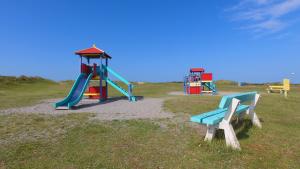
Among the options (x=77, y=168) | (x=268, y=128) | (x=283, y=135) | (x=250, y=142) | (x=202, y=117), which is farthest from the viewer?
(x=268, y=128)

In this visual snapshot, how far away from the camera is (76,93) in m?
13.2

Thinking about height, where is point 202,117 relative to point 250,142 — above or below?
above

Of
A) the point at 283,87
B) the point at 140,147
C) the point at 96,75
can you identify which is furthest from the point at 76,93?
the point at 283,87

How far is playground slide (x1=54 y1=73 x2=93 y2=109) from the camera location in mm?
11266

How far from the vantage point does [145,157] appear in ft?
12.9

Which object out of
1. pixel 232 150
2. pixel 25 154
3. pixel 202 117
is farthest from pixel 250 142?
pixel 25 154

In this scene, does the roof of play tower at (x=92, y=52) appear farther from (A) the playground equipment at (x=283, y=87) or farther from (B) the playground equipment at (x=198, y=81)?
(A) the playground equipment at (x=283, y=87)

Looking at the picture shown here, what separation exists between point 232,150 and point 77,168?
2953 millimetres

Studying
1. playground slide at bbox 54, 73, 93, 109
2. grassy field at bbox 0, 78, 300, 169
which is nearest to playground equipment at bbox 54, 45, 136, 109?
playground slide at bbox 54, 73, 93, 109

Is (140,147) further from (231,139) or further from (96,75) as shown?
(96,75)

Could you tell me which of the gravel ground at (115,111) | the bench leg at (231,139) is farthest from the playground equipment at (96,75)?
the bench leg at (231,139)

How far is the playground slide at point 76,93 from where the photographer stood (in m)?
11.3

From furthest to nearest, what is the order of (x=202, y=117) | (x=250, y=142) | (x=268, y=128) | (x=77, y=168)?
1. (x=268, y=128)
2. (x=250, y=142)
3. (x=202, y=117)
4. (x=77, y=168)

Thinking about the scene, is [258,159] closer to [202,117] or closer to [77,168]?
[202,117]
